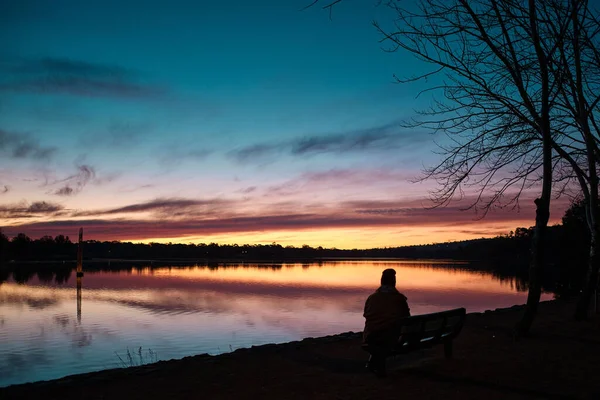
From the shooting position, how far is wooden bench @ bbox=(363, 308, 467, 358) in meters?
8.95

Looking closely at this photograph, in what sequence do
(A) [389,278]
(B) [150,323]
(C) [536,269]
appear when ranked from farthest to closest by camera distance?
(B) [150,323], (C) [536,269], (A) [389,278]

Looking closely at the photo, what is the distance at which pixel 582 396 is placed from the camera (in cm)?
746

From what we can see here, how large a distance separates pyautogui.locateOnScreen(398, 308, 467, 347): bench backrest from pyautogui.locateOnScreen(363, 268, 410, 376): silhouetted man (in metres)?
0.17

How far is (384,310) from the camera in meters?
8.95

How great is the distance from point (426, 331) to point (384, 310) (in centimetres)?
107

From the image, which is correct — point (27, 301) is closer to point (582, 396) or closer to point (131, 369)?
point (131, 369)

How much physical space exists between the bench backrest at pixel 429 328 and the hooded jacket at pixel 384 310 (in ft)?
0.55

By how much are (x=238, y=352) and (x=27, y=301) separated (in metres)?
29.9

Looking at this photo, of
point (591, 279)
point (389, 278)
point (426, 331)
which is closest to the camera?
point (389, 278)

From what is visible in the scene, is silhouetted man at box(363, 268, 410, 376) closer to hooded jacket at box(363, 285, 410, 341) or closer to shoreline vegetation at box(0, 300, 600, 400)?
hooded jacket at box(363, 285, 410, 341)

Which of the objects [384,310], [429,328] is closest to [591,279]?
[429,328]

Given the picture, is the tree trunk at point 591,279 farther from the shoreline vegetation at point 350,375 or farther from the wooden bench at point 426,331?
the wooden bench at point 426,331

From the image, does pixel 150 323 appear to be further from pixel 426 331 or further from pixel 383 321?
pixel 383 321

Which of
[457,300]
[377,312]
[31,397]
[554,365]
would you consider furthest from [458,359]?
[457,300]
